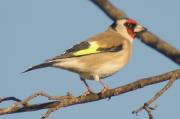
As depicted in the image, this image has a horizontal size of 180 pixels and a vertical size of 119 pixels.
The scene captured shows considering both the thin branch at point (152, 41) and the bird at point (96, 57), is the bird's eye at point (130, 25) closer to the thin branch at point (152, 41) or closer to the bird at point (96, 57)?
the bird at point (96, 57)

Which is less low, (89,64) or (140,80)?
(89,64)

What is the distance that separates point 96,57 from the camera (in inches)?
230

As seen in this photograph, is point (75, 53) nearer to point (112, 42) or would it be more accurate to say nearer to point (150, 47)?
point (112, 42)

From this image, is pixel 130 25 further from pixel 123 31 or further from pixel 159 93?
pixel 159 93

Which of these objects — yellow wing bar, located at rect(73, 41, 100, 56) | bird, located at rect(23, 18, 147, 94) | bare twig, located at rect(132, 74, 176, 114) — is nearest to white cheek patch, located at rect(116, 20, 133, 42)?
bird, located at rect(23, 18, 147, 94)

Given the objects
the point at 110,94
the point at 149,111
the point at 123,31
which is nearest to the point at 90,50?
the point at 123,31

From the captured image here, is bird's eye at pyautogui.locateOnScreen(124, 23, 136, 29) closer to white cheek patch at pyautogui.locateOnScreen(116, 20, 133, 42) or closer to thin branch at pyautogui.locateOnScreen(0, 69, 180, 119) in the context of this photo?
white cheek patch at pyautogui.locateOnScreen(116, 20, 133, 42)

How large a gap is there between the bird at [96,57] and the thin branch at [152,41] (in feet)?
4.41

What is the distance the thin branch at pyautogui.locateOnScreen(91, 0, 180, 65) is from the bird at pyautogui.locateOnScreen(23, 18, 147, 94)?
4.41ft

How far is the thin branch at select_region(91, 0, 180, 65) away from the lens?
367cm

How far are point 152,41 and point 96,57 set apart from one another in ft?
6.91

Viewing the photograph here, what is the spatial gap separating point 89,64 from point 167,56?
2.11m

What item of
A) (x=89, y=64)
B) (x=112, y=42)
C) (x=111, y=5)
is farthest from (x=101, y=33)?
(x=111, y=5)

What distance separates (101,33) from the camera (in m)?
6.57
